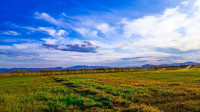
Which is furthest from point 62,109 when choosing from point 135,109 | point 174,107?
point 174,107

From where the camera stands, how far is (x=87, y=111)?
7195mm

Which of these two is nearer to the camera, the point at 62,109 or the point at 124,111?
the point at 124,111

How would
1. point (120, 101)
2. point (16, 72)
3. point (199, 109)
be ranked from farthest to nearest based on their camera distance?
point (16, 72), point (120, 101), point (199, 109)

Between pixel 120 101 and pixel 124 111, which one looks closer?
pixel 124 111

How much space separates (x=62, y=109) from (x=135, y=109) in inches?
172

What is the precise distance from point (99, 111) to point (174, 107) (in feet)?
14.6

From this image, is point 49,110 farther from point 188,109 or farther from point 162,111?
point 188,109

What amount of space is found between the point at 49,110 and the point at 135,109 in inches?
203

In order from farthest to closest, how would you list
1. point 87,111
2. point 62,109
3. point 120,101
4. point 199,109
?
1. point 120,101
2. point 62,109
3. point 87,111
4. point 199,109

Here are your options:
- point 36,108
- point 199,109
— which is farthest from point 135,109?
point 36,108

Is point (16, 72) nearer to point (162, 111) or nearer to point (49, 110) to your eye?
point (49, 110)

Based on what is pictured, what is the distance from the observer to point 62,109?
25.1ft

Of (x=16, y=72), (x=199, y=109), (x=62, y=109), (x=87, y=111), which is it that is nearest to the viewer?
(x=199, y=109)

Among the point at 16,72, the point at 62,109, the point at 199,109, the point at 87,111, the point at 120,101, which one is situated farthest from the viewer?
the point at 16,72
